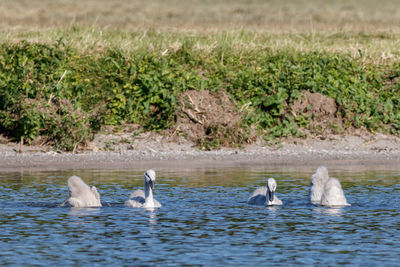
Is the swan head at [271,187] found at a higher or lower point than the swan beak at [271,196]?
higher

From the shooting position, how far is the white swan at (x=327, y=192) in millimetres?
13219

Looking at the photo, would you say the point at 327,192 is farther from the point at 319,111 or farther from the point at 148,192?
the point at 319,111

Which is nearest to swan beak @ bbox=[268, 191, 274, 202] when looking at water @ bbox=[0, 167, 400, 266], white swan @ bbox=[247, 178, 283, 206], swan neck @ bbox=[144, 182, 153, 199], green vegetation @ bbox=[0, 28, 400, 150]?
white swan @ bbox=[247, 178, 283, 206]

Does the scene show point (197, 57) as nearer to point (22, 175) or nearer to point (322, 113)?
point (322, 113)

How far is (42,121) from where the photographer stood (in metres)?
20.5

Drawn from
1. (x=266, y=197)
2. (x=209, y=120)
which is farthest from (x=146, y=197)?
(x=209, y=120)

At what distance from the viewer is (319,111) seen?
892 inches

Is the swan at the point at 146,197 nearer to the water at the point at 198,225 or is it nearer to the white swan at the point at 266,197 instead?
the water at the point at 198,225

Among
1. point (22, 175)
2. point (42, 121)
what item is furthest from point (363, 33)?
point (22, 175)

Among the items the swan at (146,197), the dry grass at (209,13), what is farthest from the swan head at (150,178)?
the dry grass at (209,13)

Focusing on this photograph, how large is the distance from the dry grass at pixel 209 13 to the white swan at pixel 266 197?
17.3 meters

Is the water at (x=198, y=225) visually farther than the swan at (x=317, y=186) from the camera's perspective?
No

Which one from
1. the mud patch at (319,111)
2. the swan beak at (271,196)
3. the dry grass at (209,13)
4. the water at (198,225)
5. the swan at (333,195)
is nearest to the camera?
the water at (198,225)

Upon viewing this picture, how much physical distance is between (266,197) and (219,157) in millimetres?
6536
